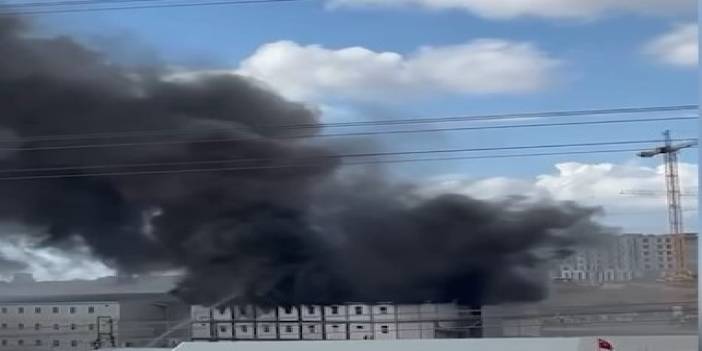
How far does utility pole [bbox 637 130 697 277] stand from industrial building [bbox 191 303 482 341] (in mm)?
2548

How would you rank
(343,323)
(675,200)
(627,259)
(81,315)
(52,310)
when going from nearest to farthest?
(675,200) → (343,323) → (627,259) → (81,315) → (52,310)

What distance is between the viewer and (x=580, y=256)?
1208 centimetres

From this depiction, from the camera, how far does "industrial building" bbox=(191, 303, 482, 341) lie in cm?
1032

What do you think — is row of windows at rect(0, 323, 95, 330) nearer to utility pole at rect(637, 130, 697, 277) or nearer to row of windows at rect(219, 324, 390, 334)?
row of windows at rect(219, 324, 390, 334)

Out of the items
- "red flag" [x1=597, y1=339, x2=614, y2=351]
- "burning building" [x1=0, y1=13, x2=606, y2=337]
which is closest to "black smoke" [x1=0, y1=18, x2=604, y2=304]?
"burning building" [x1=0, y1=13, x2=606, y2=337]

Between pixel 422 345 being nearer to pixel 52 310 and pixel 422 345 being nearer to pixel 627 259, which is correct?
pixel 627 259

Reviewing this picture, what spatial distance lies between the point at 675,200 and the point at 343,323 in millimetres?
4294

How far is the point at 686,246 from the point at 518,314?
92.0 inches

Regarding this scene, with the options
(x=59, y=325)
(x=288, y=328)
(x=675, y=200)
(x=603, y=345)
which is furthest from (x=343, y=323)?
(x=603, y=345)

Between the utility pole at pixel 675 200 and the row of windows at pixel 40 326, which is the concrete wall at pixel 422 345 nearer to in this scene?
the utility pole at pixel 675 200

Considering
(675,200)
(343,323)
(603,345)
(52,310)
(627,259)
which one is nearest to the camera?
(603,345)

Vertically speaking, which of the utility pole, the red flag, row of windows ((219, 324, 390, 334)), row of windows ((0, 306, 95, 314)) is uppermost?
the utility pole

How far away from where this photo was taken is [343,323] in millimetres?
10820

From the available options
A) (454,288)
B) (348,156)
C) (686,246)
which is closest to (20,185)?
(348,156)
